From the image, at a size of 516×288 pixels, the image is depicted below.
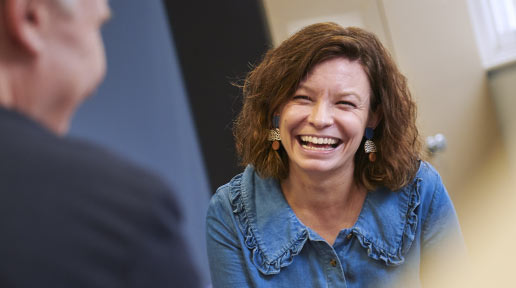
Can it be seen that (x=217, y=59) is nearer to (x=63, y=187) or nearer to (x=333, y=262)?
(x=333, y=262)

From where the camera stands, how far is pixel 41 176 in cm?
31

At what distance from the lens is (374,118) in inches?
36.2

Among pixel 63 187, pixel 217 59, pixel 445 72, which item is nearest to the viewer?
pixel 63 187

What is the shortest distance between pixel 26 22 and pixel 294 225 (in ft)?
2.11

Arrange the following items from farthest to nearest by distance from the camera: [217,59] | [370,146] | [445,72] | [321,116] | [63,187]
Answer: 1. [445,72]
2. [217,59]
3. [370,146]
4. [321,116]
5. [63,187]

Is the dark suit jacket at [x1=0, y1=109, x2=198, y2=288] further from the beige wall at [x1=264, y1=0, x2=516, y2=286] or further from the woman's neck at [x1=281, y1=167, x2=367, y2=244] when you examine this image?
the beige wall at [x1=264, y1=0, x2=516, y2=286]

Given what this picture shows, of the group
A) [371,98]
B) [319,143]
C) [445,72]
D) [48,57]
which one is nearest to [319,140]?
[319,143]

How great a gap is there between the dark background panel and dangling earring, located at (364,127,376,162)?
0.43 metres

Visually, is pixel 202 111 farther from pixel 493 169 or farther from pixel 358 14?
pixel 493 169

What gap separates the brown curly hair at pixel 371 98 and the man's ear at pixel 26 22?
55 cm

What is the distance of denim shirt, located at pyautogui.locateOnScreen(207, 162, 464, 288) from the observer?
90cm

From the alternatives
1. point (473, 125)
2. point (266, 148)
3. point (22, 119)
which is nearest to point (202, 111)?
point (266, 148)

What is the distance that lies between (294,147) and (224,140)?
0.50 m

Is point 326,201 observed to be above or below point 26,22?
below
